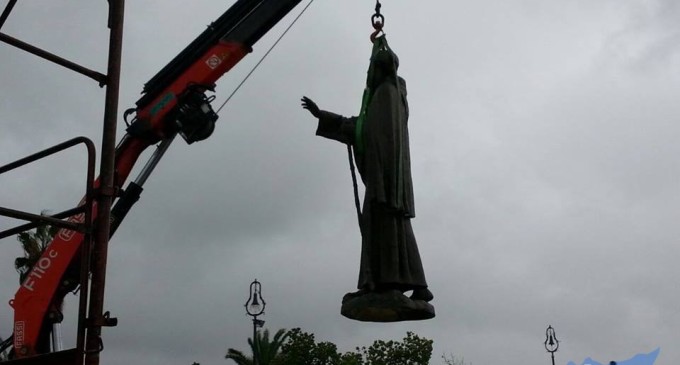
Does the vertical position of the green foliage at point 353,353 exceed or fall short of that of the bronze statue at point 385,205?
it exceeds it

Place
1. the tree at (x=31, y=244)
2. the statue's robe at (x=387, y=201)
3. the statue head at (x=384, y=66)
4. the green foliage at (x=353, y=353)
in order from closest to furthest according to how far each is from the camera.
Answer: the statue's robe at (x=387, y=201) → the statue head at (x=384, y=66) → the tree at (x=31, y=244) → the green foliage at (x=353, y=353)

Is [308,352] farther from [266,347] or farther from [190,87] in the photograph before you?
[190,87]

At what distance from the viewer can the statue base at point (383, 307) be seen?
216 inches

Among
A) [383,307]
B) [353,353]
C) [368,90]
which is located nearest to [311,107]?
[368,90]

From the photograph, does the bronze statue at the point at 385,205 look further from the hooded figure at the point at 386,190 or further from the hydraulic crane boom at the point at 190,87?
the hydraulic crane boom at the point at 190,87

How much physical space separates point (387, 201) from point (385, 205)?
1.7 inches

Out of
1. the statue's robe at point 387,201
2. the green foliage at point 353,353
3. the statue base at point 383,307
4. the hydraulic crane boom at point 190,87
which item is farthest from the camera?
the green foliage at point 353,353

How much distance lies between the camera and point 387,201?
570 centimetres

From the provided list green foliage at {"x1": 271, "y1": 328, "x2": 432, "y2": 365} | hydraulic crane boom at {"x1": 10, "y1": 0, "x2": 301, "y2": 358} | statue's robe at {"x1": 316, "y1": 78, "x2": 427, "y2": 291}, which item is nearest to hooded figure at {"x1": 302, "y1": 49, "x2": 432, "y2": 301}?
statue's robe at {"x1": 316, "y1": 78, "x2": 427, "y2": 291}

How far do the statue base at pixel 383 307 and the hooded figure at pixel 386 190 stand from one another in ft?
0.28

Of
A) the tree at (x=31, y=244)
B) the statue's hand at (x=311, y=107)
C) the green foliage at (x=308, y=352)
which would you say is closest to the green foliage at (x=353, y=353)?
the green foliage at (x=308, y=352)

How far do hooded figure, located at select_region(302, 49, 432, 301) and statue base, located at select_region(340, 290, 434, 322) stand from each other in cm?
8

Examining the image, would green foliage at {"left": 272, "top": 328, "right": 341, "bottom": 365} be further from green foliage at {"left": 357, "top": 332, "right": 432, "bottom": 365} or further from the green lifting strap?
the green lifting strap

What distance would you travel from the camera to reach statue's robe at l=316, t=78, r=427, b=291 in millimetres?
5656
